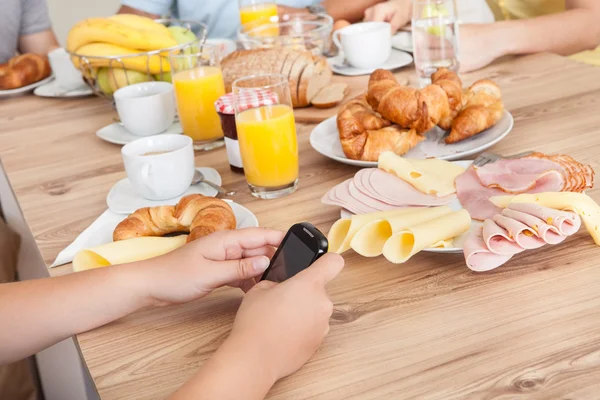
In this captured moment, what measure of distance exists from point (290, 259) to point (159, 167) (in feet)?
1.21

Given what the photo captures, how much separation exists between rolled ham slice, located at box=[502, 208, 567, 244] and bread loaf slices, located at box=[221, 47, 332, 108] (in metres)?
0.72

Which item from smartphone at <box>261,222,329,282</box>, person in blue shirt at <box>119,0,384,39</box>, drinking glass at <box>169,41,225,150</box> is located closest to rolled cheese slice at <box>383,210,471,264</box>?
smartphone at <box>261,222,329,282</box>

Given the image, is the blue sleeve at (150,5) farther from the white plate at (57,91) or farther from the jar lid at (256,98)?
the jar lid at (256,98)

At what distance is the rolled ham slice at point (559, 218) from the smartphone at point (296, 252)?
241 millimetres

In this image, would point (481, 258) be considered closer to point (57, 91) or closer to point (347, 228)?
point (347, 228)

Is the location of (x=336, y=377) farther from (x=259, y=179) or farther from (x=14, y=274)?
(x=14, y=274)

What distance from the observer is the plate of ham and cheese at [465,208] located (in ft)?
2.42

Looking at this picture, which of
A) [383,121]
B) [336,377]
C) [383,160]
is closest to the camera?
[336,377]

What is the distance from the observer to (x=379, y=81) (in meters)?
1.16

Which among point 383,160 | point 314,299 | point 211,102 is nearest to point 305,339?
point 314,299

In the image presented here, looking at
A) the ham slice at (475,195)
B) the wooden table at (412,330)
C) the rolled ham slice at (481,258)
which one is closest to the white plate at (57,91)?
the wooden table at (412,330)

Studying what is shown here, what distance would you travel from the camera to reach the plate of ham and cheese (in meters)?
0.74

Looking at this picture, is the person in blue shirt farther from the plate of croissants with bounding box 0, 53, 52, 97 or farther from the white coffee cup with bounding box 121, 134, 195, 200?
the white coffee cup with bounding box 121, 134, 195, 200

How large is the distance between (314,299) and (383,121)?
534 mm
